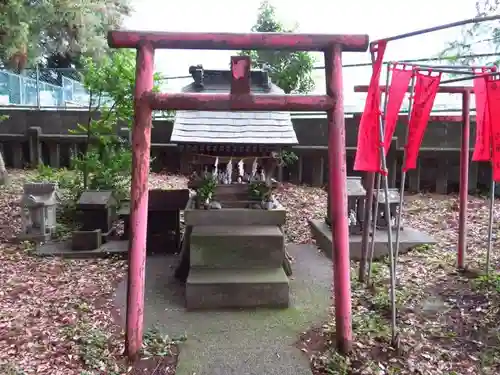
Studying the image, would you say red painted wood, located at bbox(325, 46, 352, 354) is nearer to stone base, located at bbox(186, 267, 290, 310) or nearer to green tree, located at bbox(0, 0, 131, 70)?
stone base, located at bbox(186, 267, 290, 310)

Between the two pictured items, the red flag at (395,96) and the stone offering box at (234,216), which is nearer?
the red flag at (395,96)

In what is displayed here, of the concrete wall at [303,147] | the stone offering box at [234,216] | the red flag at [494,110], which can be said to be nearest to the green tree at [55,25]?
the concrete wall at [303,147]

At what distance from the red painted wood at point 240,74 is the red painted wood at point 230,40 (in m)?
0.11

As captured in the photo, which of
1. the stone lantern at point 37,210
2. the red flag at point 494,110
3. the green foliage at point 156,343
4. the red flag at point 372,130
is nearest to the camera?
the green foliage at point 156,343

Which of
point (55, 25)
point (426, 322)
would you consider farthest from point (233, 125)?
point (55, 25)

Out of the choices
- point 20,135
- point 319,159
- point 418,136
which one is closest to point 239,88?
point 418,136

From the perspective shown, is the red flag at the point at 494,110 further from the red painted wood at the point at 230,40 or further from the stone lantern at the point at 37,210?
the stone lantern at the point at 37,210

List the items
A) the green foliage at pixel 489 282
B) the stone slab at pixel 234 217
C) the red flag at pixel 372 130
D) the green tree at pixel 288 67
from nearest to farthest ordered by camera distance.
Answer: the red flag at pixel 372 130 → the green foliage at pixel 489 282 → the stone slab at pixel 234 217 → the green tree at pixel 288 67

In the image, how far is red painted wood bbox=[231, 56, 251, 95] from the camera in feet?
12.6

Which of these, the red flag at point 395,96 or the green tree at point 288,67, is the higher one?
the green tree at point 288,67

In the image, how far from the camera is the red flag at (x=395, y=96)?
420 centimetres

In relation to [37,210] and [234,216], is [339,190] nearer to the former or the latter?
[234,216]

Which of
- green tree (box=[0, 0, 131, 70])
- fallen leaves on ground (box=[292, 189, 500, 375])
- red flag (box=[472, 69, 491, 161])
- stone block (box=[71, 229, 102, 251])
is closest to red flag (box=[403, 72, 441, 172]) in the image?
red flag (box=[472, 69, 491, 161])

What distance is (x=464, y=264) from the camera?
615 centimetres
